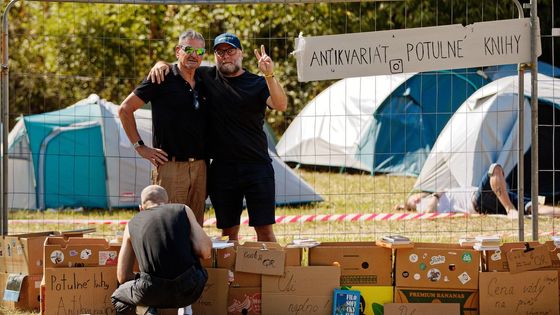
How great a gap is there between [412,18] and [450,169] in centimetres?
633

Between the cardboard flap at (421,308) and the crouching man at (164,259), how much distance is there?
4.16ft

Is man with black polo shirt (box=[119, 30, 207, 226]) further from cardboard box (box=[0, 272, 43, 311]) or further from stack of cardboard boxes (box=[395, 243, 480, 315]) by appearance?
stack of cardboard boxes (box=[395, 243, 480, 315])

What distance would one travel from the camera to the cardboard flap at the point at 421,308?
260 inches

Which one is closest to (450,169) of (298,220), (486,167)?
(486,167)

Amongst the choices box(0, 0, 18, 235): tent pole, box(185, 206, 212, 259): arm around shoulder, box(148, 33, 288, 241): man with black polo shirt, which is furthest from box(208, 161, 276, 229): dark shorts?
box(0, 0, 18, 235): tent pole

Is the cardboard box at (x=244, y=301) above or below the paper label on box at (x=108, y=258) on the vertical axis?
below

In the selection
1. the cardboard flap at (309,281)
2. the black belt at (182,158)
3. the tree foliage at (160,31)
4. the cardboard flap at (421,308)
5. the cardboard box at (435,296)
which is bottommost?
the cardboard flap at (421,308)

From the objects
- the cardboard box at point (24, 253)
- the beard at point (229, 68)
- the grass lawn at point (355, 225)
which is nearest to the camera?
the cardboard box at point (24, 253)

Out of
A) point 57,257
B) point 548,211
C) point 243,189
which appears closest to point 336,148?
point 548,211

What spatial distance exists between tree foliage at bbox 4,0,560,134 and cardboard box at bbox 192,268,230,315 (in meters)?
10.6

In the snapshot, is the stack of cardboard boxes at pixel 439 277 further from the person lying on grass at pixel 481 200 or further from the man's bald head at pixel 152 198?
the person lying on grass at pixel 481 200

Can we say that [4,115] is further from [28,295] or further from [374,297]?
[374,297]

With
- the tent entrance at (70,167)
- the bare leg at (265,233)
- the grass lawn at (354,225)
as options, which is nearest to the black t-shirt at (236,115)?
the bare leg at (265,233)

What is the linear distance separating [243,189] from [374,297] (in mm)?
1205
